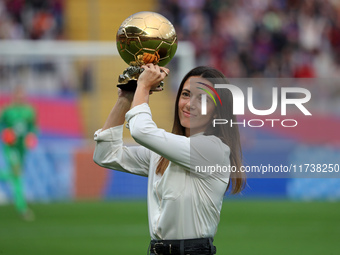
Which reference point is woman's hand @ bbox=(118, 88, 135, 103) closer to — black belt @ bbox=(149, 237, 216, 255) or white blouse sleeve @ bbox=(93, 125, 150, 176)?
white blouse sleeve @ bbox=(93, 125, 150, 176)

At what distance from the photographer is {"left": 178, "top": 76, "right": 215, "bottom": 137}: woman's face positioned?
4020 mm

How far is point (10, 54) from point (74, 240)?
698 cm

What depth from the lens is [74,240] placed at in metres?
10.3

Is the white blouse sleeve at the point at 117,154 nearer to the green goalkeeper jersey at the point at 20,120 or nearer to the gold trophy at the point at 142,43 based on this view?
the gold trophy at the point at 142,43

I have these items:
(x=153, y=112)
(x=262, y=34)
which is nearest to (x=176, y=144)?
(x=153, y=112)

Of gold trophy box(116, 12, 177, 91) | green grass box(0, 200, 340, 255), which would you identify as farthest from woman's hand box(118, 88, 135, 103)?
green grass box(0, 200, 340, 255)

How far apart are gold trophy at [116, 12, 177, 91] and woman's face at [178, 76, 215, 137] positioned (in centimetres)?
18

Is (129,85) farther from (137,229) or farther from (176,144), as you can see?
(137,229)

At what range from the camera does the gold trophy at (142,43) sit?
12.9 ft

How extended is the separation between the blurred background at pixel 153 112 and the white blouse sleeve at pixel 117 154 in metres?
5.19

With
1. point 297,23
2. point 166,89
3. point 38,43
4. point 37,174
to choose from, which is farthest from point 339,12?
point 37,174

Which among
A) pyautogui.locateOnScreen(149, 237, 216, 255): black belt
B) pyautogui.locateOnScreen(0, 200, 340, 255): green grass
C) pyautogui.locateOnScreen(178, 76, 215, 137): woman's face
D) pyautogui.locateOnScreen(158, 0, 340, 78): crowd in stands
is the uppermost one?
pyautogui.locateOnScreen(158, 0, 340, 78): crowd in stands

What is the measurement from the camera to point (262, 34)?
19.0 metres

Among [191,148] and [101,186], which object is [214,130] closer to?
[191,148]
